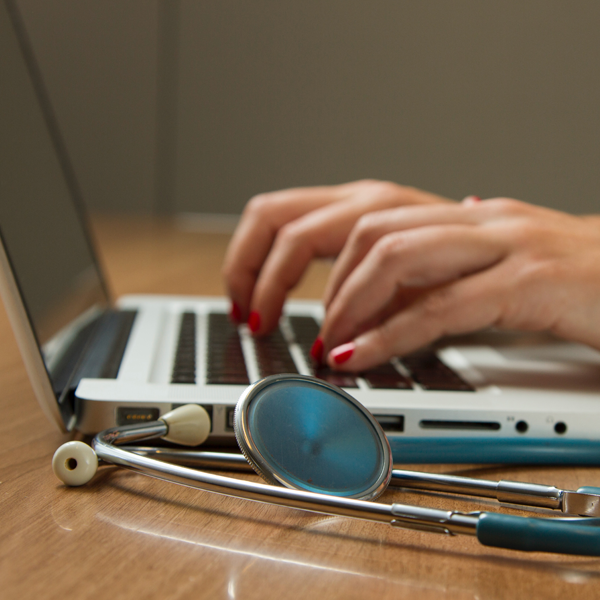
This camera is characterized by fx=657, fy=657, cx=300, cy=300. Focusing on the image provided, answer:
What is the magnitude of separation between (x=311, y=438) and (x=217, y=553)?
8 cm

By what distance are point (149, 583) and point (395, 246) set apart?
337 mm

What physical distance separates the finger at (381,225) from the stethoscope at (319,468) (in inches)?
9.2

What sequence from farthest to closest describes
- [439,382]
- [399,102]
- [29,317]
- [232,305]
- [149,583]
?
1. [399,102]
2. [232,305]
3. [439,382]
4. [29,317]
5. [149,583]

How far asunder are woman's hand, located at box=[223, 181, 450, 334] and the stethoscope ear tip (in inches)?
13.3

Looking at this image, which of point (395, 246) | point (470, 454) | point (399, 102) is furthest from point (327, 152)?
point (470, 454)

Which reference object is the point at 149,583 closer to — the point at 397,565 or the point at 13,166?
the point at 397,565

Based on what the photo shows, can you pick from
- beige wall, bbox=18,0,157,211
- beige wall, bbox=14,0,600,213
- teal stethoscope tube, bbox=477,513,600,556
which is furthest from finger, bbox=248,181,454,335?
beige wall, bbox=18,0,157,211

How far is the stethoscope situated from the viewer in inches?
9.9

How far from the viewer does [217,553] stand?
0.25 m

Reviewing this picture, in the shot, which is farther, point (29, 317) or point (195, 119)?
point (195, 119)

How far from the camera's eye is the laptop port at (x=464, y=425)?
0.38m

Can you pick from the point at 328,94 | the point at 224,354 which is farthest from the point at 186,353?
the point at 328,94

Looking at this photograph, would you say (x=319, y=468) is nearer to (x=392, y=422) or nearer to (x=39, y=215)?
(x=392, y=422)

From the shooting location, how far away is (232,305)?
28.2 inches
